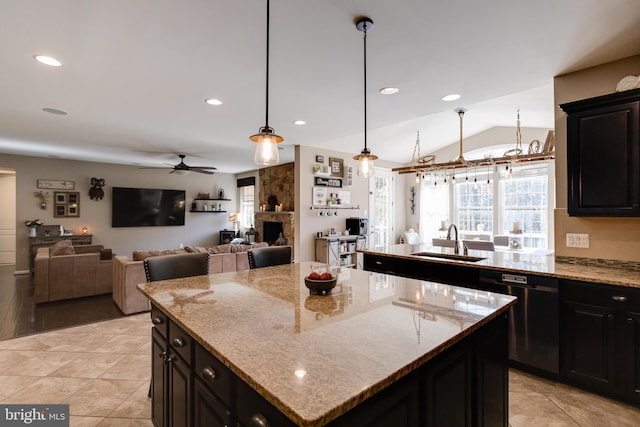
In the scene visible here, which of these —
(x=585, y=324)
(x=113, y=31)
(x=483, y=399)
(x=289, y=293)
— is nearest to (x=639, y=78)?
(x=585, y=324)

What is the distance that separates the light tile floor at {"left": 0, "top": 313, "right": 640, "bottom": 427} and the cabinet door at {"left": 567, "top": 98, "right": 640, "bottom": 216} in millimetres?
1440

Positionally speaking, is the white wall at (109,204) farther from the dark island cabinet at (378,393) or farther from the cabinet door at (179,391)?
the cabinet door at (179,391)

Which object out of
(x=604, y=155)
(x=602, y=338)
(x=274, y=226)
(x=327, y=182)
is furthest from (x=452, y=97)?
(x=274, y=226)

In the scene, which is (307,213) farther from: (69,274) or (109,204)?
(109,204)

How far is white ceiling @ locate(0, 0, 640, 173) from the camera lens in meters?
1.92

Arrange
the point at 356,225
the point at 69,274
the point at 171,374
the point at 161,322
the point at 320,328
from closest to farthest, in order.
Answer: the point at 320,328 < the point at 171,374 < the point at 161,322 < the point at 69,274 < the point at 356,225

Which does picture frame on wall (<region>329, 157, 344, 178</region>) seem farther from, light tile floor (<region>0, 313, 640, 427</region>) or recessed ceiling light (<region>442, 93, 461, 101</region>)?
light tile floor (<region>0, 313, 640, 427</region>)

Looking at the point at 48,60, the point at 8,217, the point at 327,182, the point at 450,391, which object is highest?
the point at 48,60

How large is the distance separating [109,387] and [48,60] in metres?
2.70

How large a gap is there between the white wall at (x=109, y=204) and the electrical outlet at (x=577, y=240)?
8859mm

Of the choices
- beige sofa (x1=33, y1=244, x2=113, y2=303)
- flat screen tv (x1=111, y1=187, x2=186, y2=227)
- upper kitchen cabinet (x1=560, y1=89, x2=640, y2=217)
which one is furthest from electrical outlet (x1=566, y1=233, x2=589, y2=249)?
flat screen tv (x1=111, y1=187, x2=186, y2=227)

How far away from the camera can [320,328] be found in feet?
4.09

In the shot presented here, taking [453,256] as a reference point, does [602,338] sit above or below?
below

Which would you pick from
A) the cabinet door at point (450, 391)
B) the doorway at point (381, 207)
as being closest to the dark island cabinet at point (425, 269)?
the cabinet door at point (450, 391)
